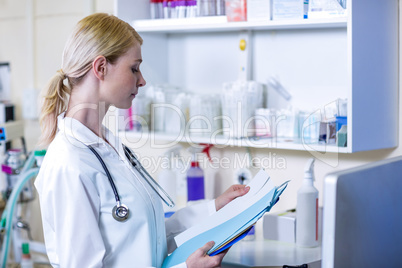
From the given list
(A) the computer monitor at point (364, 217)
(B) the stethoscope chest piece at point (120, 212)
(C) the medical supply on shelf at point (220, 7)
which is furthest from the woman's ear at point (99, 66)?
(C) the medical supply on shelf at point (220, 7)

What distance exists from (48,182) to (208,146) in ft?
3.43

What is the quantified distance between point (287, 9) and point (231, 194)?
2.25 feet

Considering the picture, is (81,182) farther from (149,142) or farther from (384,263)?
(149,142)

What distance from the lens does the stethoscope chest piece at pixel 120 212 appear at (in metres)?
1.34

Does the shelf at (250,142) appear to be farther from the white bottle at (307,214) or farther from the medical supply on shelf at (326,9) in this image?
the medical supply on shelf at (326,9)

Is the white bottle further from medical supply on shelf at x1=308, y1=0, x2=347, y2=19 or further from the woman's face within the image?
the woman's face

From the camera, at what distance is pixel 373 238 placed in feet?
3.54

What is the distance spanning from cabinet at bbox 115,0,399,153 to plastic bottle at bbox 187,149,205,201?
0.50ft

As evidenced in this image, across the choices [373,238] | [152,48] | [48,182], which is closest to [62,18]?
[152,48]

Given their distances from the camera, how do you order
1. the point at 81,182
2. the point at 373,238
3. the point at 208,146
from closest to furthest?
the point at 373,238, the point at 81,182, the point at 208,146

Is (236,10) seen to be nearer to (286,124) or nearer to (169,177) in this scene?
(286,124)

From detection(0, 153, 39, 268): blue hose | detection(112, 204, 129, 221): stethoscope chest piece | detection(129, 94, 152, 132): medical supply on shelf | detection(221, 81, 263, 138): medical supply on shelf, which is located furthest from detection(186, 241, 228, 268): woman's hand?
detection(0, 153, 39, 268): blue hose

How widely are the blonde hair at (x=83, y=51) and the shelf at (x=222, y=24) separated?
22.1 inches

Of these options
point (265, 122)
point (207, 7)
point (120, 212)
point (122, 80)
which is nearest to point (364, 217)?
point (120, 212)
